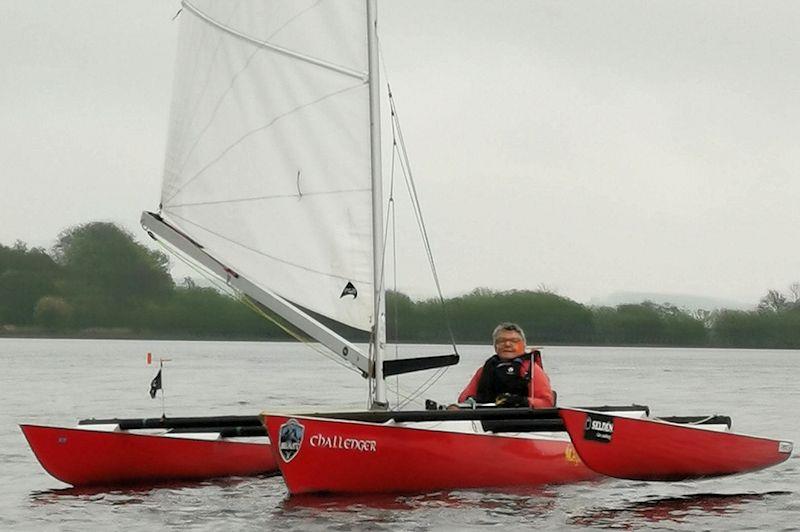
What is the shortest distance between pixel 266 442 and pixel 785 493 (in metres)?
6.23

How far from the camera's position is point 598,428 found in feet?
42.3

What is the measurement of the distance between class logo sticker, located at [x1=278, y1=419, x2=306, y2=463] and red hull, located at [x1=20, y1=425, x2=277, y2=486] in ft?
7.31

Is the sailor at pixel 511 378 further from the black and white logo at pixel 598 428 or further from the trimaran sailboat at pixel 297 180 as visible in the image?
the black and white logo at pixel 598 428

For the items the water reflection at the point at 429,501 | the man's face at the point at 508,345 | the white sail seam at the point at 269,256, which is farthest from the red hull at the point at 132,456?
the man's face at the point at 508,345

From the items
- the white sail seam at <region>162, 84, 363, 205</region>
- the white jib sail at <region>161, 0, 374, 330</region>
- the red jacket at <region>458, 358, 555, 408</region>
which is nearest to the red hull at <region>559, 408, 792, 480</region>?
the red jacket at <region>458, 358, 555, 408</region>

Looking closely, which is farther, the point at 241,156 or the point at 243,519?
the point at 241,156

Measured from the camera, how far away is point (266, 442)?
15156 mm

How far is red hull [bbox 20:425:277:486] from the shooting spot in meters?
14.1

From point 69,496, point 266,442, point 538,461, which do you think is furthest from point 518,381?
point 69,496

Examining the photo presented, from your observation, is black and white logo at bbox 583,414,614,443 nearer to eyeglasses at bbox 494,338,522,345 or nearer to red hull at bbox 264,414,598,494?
red hull at bbox 264,414,598,494

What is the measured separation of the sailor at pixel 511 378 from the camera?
47.0ft

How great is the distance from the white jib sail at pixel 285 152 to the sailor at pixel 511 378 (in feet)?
4.76

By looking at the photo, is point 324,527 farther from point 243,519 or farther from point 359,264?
point 359,264

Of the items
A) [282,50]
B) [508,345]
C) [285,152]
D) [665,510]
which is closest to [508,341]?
[508,345]
